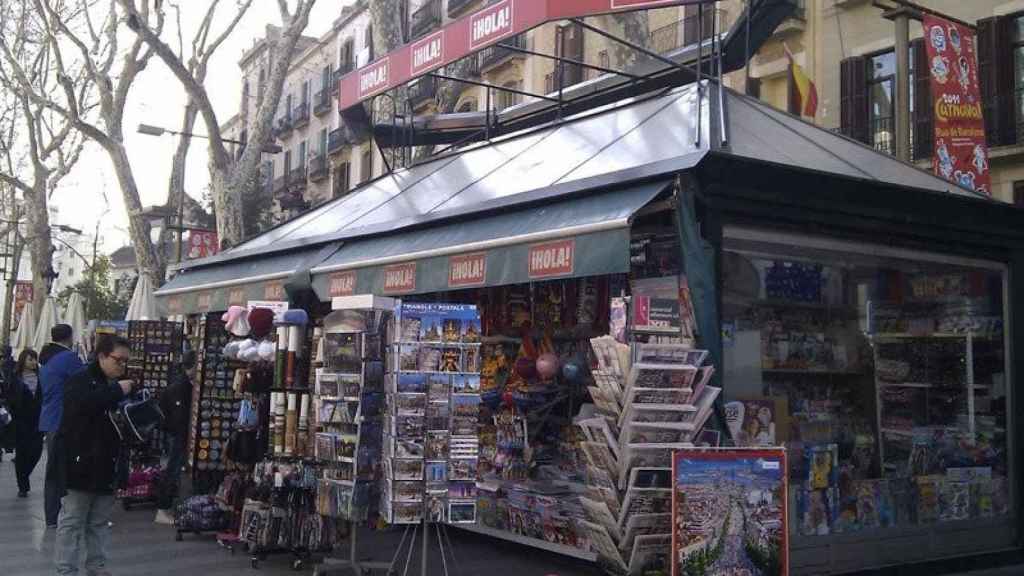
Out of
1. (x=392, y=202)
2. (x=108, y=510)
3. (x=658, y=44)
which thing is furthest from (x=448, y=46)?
(x=658, y=44)

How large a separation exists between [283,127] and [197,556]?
3974cm

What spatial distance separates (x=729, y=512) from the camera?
20.2 feet

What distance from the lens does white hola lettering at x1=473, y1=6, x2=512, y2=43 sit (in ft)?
28.3

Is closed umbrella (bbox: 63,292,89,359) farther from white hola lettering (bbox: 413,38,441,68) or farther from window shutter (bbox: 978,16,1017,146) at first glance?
window shutter (bbox: 978,16,1017,146)

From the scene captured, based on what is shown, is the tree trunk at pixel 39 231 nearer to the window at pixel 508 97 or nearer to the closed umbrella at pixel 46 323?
the closed umbrella at pixel 46 323

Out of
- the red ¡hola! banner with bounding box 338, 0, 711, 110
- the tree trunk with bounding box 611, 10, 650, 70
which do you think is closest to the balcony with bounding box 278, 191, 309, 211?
the tree trunk with bounding box 611, 10, 650, 70

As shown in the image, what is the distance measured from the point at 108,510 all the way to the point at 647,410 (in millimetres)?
4058

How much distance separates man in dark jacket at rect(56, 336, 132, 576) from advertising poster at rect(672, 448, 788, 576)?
405 cm

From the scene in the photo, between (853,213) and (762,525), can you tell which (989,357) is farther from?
(762,525)

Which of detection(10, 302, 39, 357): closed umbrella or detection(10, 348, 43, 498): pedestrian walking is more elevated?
detection(10, 302, 39, 357): closed umbrella

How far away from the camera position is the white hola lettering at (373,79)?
428 inches

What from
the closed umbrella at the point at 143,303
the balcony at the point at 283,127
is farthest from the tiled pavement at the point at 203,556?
the balcony at the point at 283,127

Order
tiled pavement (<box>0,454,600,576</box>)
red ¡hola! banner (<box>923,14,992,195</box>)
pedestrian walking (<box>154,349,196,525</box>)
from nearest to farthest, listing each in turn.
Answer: tiled pavement (<box>0,454,600,576</box>), pedestrian walking (<box>154,349,196,525</box>), red ¡hola! banner (<box>923,14,992,195</box>)

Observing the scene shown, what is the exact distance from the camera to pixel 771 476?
20.7 feet
